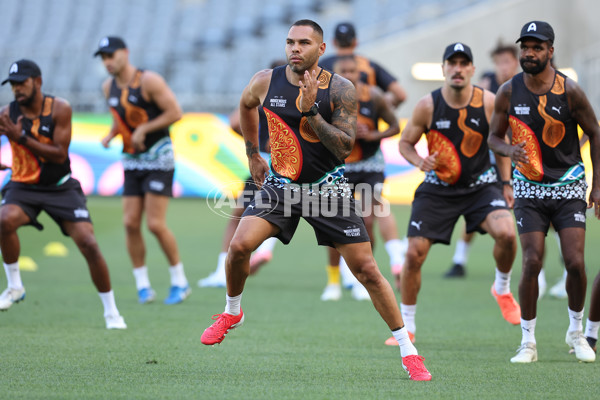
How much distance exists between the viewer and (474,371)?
6445mm

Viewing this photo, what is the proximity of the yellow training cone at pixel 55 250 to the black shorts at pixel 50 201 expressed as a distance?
237 inches

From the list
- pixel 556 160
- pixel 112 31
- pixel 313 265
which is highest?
pixel 112 31

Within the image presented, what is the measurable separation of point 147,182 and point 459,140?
382 centimetres

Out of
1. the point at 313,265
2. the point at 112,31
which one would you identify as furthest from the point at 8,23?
the point at 313,265

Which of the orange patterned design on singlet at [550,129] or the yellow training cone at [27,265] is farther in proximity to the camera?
the yellow training cone at [27,265]

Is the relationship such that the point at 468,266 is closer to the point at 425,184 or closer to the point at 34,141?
the point at 425,184

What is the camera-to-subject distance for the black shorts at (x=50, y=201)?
8.00 metres

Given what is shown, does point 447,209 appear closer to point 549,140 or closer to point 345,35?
point 549,140

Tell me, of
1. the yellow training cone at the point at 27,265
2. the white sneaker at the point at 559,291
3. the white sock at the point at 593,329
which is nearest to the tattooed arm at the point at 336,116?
the white sock at the point at 593,329

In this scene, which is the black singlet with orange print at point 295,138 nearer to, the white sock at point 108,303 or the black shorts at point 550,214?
the black shorts at point 550,214

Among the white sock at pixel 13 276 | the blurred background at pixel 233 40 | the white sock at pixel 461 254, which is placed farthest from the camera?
the blurred background at pixel 233 40

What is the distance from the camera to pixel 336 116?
20.0ft

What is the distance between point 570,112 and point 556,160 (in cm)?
39

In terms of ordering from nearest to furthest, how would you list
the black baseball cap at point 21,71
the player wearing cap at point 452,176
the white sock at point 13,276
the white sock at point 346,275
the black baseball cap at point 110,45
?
1. the player wearing cap at point 452,176
2. the black baseball cap at point 21,71
3. the white sock at point 13,276
4. the black baseball cap at point 110,45
5. the white sock at point 346,275
